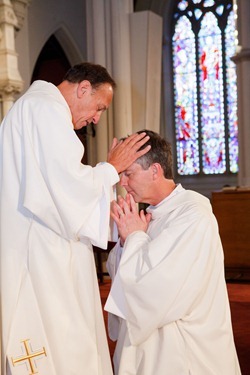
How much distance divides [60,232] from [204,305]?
0.73 m

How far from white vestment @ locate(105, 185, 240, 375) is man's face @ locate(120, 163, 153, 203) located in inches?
6.7

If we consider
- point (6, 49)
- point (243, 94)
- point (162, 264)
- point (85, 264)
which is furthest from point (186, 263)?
A: point (243, 94)

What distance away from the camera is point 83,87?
113 inches

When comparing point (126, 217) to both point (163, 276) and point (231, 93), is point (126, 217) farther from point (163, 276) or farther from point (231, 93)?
point (231, 93)

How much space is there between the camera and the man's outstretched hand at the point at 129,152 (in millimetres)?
2723

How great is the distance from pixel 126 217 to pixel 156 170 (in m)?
0.26

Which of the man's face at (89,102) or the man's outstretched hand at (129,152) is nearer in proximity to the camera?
the man's outstretched hand at (129,152)

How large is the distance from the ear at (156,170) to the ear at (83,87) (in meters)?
0.50

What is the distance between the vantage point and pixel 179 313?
2.57 m

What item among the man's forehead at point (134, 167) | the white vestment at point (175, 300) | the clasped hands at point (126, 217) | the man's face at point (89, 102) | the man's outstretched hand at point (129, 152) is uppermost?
the man's face at point (89, 102)

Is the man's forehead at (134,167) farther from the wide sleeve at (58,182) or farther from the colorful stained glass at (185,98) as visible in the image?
the colorful stained glass at (185,98)

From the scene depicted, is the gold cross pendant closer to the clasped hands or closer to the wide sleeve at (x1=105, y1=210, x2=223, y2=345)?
the wide sleeve at (x1=105, y1=210, x2=223, y2=345)

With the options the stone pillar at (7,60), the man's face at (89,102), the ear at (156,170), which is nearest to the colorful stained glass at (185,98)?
the stone pillar at (7,60)

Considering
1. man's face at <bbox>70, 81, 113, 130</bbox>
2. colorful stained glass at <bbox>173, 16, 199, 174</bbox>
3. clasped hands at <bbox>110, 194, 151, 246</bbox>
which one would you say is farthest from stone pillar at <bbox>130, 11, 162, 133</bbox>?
colorful stained glass at <bbox>173, 16, 199, 174</bbox>
